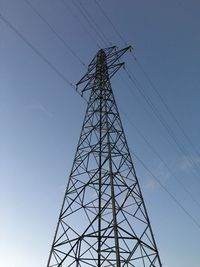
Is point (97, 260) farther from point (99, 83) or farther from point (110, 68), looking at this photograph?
point (110, 68)

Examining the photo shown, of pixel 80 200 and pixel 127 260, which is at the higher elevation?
pixel 80 200

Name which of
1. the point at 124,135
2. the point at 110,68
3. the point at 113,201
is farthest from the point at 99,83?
the point at 113,201

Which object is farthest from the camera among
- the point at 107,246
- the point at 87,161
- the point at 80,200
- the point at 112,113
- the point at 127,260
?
the point at 112,113

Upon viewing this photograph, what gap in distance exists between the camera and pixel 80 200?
14234 mm

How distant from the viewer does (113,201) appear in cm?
1206

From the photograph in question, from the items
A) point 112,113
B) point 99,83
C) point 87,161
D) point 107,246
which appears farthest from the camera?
point 99,83

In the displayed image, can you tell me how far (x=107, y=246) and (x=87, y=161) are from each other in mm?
4381

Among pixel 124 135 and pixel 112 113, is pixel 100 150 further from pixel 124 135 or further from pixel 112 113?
pixel 112 113

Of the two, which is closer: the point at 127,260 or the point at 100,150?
the point at 127,260

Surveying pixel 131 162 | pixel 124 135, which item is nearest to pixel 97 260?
pixel 131 162

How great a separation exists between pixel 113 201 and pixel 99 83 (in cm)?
873

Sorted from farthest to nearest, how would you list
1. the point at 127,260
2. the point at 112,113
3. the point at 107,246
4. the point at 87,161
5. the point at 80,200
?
the point at 112,113 → the point at 87,161 → the point at 80,200 → the point at 107,246 → the point at 127,260

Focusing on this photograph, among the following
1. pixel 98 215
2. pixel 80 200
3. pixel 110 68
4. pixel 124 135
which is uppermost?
pixel 110 68

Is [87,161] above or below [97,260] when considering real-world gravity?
above
